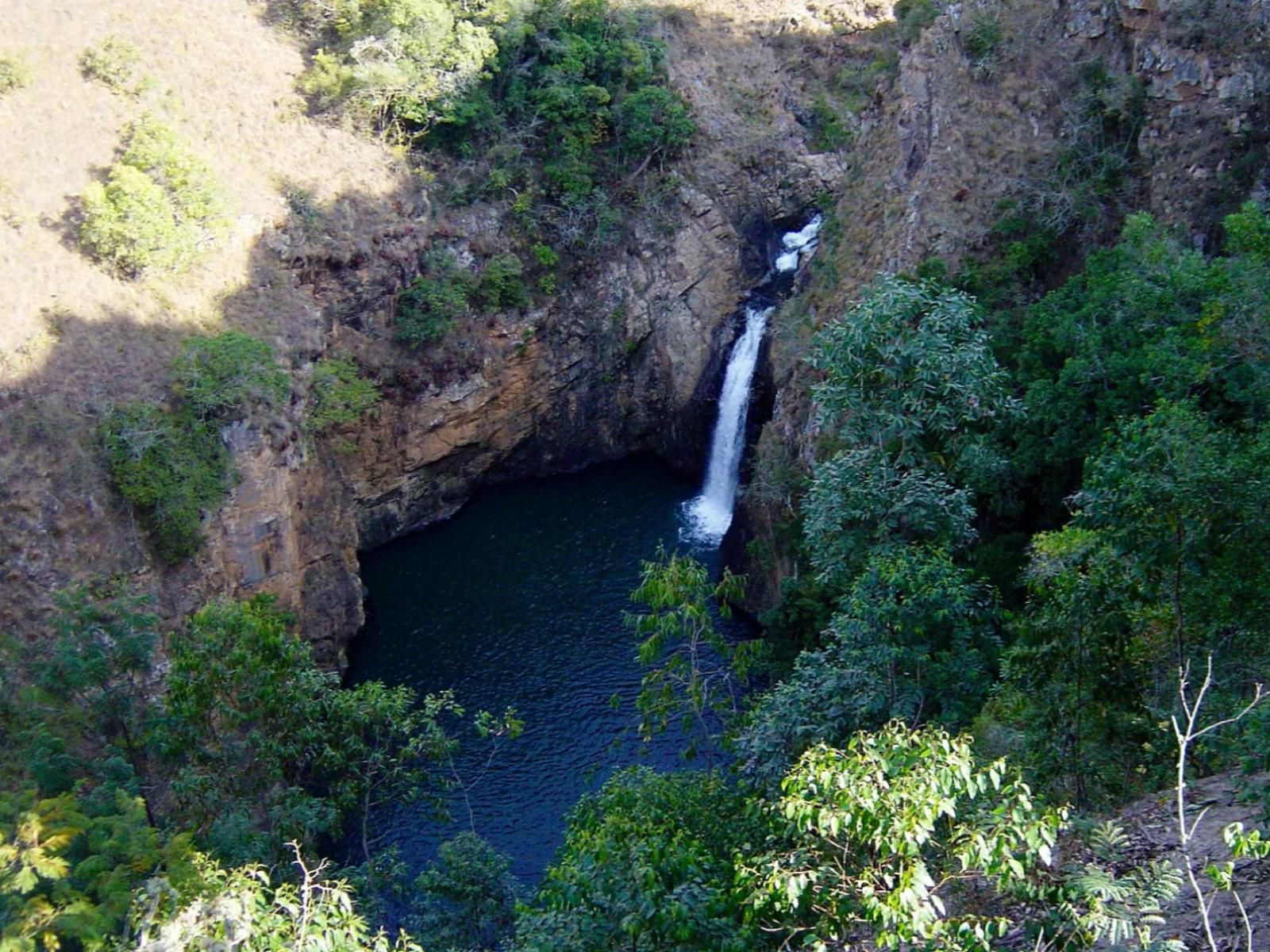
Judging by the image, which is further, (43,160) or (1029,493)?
(43,160)

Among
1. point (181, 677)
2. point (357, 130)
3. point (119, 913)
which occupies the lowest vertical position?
point (119, 913)

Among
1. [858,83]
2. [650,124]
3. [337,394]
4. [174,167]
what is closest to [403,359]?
[337,394]

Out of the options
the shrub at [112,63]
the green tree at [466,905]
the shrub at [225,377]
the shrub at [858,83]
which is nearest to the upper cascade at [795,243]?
the shrub at [858,83]

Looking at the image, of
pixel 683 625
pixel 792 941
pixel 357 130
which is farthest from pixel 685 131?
pixel 792 941

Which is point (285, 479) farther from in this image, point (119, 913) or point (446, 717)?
point (119, 913)

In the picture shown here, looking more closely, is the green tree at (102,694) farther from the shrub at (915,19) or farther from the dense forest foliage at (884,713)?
the shrub at (915,19)

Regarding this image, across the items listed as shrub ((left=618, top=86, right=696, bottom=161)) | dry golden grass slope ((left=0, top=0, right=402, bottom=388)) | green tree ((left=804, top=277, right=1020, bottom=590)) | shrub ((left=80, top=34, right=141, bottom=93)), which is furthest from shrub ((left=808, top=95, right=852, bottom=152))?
green tree ((left=804, top=277, right=1020, bottom=590))
